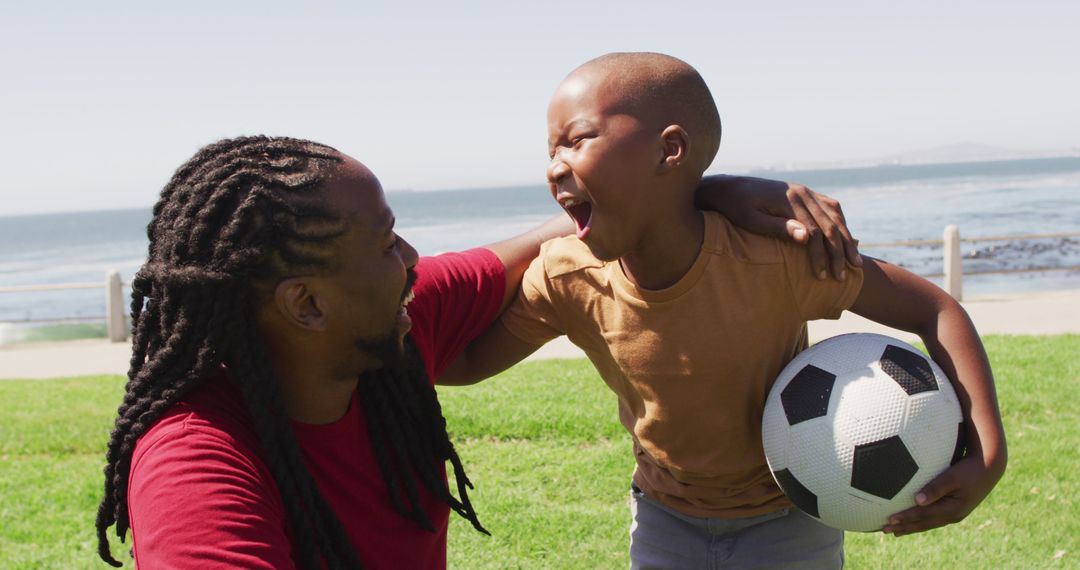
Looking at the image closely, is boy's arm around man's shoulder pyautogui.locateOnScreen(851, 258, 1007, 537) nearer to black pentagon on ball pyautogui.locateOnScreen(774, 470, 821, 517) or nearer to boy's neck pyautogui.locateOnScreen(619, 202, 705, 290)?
black pentagon on ball pyautogui.locateOnScreen(774, 470, 821, 517)

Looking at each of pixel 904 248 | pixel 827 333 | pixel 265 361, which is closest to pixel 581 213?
pixel 265 361

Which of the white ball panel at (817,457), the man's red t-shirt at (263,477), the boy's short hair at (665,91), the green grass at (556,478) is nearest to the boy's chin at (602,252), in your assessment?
the boy's short hair at (665,91)

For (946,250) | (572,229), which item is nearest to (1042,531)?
(572,229)

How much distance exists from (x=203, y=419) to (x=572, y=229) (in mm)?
1449

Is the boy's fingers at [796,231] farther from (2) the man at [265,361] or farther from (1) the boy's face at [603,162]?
(1) the boy's face at [603,162]

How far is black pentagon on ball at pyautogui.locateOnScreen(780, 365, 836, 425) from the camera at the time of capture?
2812mm

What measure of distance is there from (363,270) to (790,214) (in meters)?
1.22

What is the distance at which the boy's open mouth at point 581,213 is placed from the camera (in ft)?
9.05

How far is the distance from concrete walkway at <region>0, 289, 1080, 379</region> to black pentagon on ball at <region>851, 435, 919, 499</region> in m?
7.80

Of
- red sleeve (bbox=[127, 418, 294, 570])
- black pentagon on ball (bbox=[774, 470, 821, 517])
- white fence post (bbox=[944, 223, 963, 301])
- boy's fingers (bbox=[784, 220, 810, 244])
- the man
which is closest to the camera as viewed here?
red sleeve (bbox=[127, 418, 294, 570])

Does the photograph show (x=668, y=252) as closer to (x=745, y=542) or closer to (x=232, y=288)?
(x=745, y=542)

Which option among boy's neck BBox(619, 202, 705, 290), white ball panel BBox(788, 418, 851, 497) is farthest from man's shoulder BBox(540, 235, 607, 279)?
white ball panel BBox(788, 418, 851, 497)

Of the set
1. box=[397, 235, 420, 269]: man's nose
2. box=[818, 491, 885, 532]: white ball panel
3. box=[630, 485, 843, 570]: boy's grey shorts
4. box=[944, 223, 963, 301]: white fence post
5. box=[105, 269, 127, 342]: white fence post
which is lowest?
box=[105, 269, 127, 342]: white fence post

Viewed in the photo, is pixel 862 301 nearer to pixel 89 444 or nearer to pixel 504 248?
pixel 504 248
